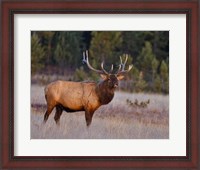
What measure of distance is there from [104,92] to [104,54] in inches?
9.5

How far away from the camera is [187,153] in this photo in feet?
69.5

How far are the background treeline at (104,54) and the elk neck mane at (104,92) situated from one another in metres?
0.06

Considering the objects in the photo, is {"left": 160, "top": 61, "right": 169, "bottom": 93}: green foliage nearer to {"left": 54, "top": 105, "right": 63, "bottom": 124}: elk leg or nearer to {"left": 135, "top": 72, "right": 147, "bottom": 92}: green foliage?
{"left": 135, "top": 72, "right": 147, "bottom": 92}: green foliage

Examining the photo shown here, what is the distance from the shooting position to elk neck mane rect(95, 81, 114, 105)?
69.7ft

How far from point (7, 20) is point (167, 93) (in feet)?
3.62

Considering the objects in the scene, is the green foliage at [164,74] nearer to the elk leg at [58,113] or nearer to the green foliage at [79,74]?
the green foliage at [79,74]

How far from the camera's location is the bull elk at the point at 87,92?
21203mm

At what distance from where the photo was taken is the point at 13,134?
21.2m

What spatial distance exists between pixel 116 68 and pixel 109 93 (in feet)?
0.54

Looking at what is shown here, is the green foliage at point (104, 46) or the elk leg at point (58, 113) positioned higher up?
the green foliage at point (104, 46)

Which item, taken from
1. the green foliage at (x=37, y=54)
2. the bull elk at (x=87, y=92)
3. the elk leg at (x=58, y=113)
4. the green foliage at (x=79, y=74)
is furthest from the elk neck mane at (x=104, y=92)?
the green foliage at (x=37, y=54)

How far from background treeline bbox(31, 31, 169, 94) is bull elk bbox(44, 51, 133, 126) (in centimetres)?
4

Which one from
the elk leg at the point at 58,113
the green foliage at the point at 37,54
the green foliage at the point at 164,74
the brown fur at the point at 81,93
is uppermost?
the green foliage at the point at 37,54

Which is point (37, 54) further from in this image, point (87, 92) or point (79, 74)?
point (87, 92)
